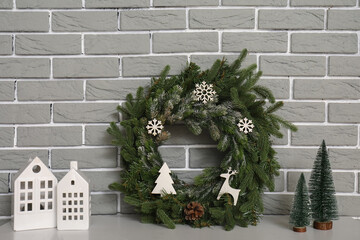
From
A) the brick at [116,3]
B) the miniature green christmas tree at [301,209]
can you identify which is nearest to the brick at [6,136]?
the brick at [116,3]

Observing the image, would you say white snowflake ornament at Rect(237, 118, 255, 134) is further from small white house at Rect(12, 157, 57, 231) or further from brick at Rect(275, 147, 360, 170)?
small white house at Rect(12, 157, 57, 231)

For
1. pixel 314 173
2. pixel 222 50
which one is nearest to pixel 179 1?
pixel 222 50

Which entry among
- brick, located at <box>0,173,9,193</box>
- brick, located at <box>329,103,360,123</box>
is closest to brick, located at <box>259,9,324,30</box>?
brick, located at <box>329,103,360,123</box>

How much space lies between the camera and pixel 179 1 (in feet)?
4.65

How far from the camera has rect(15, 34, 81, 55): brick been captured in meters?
1.42

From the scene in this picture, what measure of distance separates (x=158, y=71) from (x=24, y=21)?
55 cm

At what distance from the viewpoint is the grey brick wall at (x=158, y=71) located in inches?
55.8

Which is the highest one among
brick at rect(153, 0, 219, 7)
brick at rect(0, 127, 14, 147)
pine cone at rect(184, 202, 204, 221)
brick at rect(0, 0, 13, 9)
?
brick at rect(153, 0, 219, 7)

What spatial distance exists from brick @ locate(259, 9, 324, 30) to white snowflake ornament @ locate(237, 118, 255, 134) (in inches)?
15.6

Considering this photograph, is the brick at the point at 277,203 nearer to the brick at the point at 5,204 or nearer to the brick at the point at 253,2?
the brick at the point at 253,2

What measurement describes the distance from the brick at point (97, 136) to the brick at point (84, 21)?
0.38m

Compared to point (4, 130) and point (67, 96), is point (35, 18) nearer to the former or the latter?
point (67, 96)

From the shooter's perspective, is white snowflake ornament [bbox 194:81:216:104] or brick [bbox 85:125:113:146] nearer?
white snowflake ornament [bbox 194:81:216:104]

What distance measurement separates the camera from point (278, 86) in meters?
1.43
